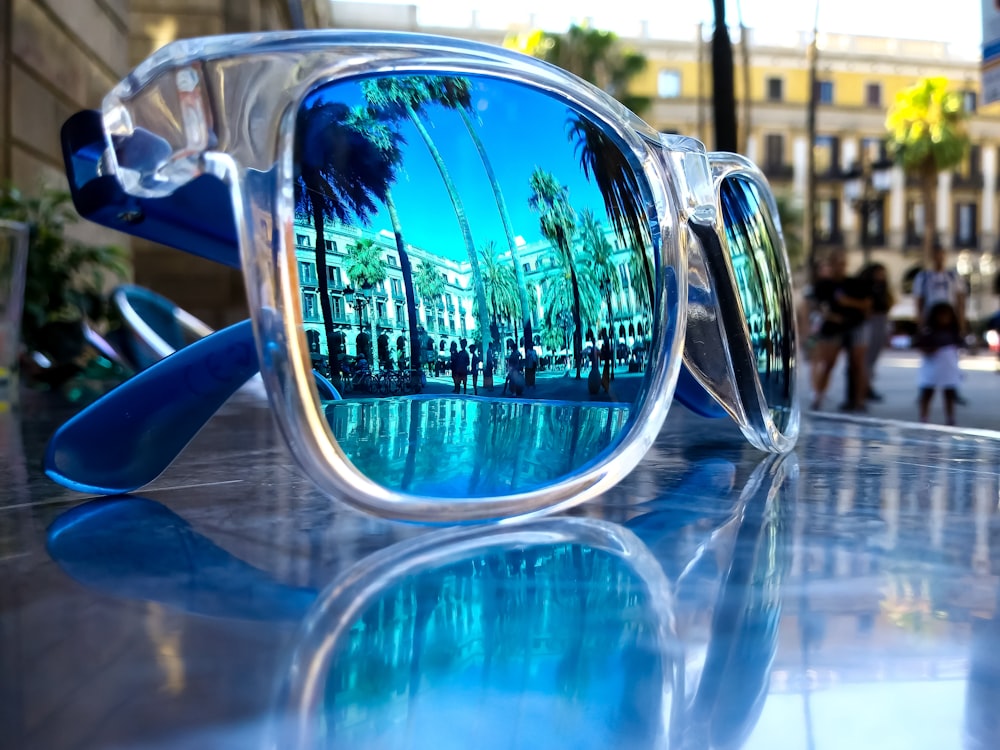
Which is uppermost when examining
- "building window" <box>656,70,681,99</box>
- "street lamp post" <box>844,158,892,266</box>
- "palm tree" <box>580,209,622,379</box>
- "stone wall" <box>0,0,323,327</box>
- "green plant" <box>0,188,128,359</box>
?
"building window" <box>656,70,681,99</box>

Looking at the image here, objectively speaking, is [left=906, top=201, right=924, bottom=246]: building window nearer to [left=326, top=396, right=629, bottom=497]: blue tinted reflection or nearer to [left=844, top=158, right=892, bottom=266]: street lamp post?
[left=844, top=158, right=892, bottom=266]: street lamp post

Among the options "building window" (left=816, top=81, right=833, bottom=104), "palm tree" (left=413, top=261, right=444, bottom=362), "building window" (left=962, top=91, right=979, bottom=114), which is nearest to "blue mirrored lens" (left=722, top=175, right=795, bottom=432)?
"palm tree" (left=413, top=261, right=444, bottom=362)

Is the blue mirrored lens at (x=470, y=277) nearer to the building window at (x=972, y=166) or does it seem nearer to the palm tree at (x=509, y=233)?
the palm tree at (x=509, y=233)

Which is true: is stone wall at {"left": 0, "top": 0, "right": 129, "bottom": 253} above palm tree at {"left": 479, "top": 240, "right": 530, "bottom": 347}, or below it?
above

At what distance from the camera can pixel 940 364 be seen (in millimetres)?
2770

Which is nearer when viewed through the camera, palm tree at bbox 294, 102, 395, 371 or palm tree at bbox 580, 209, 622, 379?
palm tree at bbox 294, 102, 395, 371

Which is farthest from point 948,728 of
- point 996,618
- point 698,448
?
point 698,448

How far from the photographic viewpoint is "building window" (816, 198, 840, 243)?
17438mm

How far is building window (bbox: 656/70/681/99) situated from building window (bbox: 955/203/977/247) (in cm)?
639

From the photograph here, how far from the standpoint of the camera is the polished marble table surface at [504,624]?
21 cm

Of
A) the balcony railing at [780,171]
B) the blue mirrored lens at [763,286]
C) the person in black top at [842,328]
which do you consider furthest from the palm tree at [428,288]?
the balcony railing at [780,171]

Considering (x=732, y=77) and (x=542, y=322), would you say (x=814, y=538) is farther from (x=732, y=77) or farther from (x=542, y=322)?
(x=732, y=77)

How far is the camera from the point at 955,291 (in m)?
3.29

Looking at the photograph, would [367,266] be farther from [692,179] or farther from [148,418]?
[692,179]
